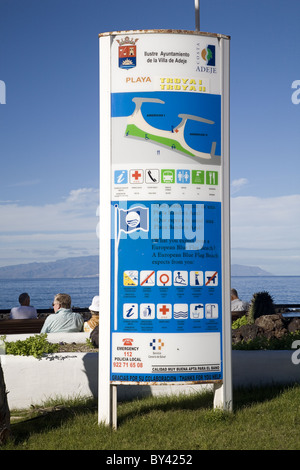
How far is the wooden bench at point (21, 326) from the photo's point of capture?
12.4 meters

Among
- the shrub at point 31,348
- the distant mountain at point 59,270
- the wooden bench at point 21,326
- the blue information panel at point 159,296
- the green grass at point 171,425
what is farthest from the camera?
the distant mountain at point 59,270

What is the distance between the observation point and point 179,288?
707 cm

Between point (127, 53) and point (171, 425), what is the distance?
3.96 m

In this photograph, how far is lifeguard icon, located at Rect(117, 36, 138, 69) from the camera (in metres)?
7.14

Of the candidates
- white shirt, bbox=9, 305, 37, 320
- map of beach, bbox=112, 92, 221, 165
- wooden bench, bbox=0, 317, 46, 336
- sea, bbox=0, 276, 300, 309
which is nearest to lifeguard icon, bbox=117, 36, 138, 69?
map of beach, bbox=112, 92, 221, 165

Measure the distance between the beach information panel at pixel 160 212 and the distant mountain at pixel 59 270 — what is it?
5206 inches

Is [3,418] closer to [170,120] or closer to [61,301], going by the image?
[170,120]

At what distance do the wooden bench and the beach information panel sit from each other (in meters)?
5.71

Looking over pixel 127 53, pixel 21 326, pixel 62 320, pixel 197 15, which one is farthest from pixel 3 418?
pixel 21 326

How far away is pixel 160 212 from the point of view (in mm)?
7027

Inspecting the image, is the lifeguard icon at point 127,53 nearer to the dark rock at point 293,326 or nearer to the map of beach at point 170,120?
the map of beach at point 170,120

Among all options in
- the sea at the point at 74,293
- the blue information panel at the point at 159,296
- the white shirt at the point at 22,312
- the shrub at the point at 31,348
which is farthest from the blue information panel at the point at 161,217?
the sea at the point at 74,293

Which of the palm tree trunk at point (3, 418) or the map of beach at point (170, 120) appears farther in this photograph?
the map of beach at point (170, 120)
